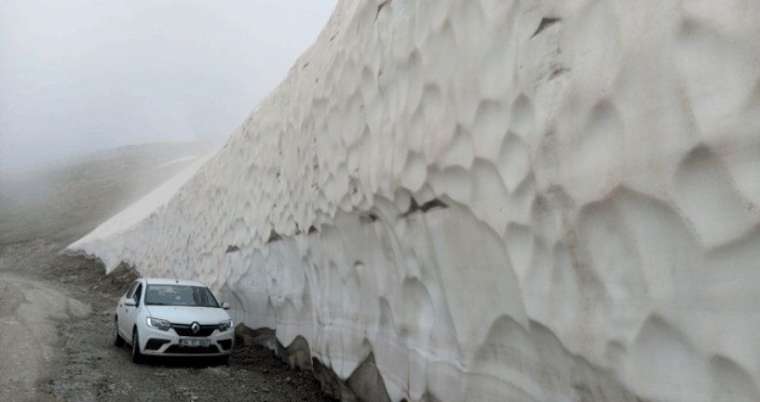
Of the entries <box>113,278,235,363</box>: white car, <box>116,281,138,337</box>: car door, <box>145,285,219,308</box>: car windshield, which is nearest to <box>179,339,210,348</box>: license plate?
<box>113,278,235,363</box>: white car

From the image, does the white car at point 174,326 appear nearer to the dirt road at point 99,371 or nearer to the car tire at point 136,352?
the car tire at point 136,352

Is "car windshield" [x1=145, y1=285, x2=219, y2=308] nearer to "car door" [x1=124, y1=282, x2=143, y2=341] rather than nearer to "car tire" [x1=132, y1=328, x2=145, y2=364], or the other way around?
"car door" [x1=124, y1=282, x2=143, y2=341]

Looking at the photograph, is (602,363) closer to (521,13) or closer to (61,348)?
(521,13)

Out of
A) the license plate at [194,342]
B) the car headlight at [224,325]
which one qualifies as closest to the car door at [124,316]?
the license plate at [194,342]

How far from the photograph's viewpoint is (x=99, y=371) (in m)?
10.3

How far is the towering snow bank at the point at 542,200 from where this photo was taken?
319 centimetres

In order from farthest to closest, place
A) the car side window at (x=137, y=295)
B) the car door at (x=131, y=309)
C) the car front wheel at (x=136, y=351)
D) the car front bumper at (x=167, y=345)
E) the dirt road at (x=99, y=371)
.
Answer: the car side window at (x=137, y=295), the car door at (x=131, y=309), the car front wheel at (x=136, y=351), the car front bumper at (x=167, y=345), the dirt road at (x=99, y=371)

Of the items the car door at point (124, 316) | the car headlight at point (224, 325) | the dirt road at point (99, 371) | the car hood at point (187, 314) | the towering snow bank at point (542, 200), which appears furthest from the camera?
the car door at point (124, 316)

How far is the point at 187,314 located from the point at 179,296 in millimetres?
1029

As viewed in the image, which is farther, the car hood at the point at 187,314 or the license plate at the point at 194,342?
the car hood at the point at 187,314

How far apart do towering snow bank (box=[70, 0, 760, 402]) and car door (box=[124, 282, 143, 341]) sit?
3.80 meters

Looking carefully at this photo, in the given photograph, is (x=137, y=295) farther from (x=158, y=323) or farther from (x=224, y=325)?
(x=224, y=325)

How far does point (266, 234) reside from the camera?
12586mm

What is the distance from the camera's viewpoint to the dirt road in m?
8.89
